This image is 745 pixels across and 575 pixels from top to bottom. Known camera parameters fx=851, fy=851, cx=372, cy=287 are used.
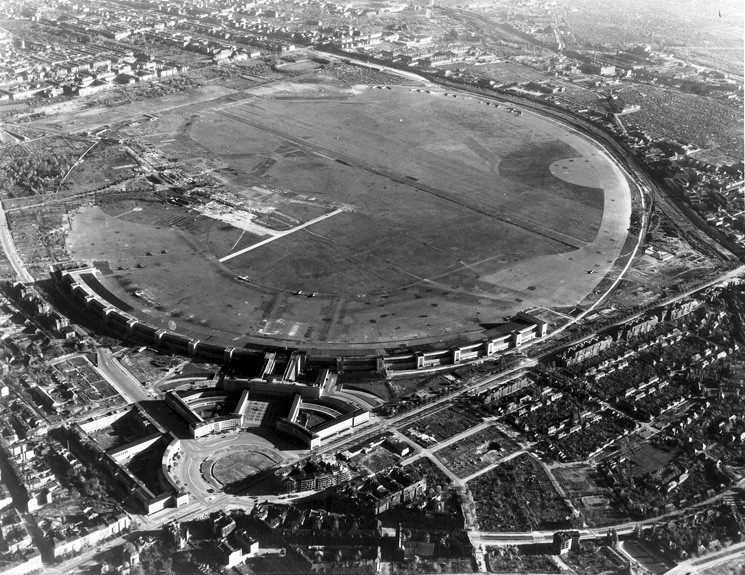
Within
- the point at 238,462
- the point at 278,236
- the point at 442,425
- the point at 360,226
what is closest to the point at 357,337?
the point at 442,425

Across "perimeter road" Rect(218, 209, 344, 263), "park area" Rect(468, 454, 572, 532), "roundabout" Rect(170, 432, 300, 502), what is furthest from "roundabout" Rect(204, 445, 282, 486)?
"perimeter road" Rect(218, 209, 344, 263)

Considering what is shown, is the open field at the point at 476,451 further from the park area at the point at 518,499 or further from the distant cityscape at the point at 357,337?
the park area at the point at 518,499

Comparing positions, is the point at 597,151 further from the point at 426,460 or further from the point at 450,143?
the point at 426,460

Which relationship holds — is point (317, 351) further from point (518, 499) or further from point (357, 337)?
point (518, 499)

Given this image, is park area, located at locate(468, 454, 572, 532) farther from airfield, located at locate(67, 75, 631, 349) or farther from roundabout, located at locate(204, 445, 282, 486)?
airfield, located at locate(67, 75, 631, 349)

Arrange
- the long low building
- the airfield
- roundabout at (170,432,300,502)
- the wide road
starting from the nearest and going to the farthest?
roundabout at (170,432,300,502), the long low building, the airfield, the wide road

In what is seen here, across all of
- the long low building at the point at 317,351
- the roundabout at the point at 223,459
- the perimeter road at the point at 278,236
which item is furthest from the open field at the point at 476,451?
the perimeter road at the point at 278,236
